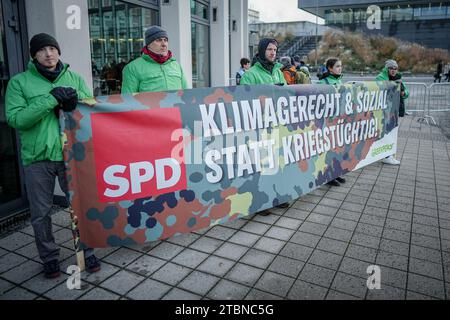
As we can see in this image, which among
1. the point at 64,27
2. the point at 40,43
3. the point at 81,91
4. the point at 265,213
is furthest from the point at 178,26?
the point at 40,43

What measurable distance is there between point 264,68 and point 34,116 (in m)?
2.77

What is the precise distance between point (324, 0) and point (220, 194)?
51.9m

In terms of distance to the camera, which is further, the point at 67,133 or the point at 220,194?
the point at 220,194

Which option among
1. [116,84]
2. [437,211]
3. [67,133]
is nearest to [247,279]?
[67,133]

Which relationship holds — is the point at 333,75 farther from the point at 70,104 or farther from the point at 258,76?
the point at 70,104

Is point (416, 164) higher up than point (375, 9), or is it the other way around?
point (375, 9)

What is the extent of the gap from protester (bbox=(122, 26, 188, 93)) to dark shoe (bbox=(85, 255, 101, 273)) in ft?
5.51

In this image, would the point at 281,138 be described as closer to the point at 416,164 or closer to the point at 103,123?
the point at 103,123

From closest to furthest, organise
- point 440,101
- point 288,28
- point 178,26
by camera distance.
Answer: point 178,26
point 440,101
point 288,28

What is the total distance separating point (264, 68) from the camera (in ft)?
15.3

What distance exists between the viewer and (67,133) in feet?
9.65

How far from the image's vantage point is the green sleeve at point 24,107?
2.78m

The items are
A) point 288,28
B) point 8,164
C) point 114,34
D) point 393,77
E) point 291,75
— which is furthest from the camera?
point 288,28

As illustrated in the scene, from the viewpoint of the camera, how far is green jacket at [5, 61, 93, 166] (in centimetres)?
282
